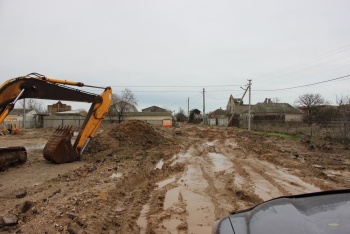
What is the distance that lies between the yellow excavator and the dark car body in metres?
10.1

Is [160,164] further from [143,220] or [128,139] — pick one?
[143,220]

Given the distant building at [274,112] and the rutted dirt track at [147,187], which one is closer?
the rutted dirt track at [147,187]

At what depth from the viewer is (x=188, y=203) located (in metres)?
7.47

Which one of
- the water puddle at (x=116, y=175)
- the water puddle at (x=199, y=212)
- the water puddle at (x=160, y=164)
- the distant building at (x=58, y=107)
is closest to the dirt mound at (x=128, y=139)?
the water puddle at (x=160, y=164)

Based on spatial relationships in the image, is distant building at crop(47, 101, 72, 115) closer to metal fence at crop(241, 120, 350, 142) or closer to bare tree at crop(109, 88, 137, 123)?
bare tree at crop(109, 88, 137, 123)

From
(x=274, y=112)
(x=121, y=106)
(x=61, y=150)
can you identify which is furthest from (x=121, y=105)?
(x=61, y=150)

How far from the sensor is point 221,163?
13742mm

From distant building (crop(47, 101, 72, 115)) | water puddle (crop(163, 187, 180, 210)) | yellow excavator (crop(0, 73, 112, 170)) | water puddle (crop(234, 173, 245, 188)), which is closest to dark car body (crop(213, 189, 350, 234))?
water puddle (crop(163, 187, 180, 210))

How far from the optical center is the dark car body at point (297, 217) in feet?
7.41

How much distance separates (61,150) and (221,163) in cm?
651

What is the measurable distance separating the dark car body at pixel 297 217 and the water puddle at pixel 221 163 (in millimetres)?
9062

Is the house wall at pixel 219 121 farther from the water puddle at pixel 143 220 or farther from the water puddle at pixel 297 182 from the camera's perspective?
the water puddle at pixel 143 220

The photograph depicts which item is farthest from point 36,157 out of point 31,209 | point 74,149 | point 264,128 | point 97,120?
point 264,128

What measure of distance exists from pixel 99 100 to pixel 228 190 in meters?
8.23
